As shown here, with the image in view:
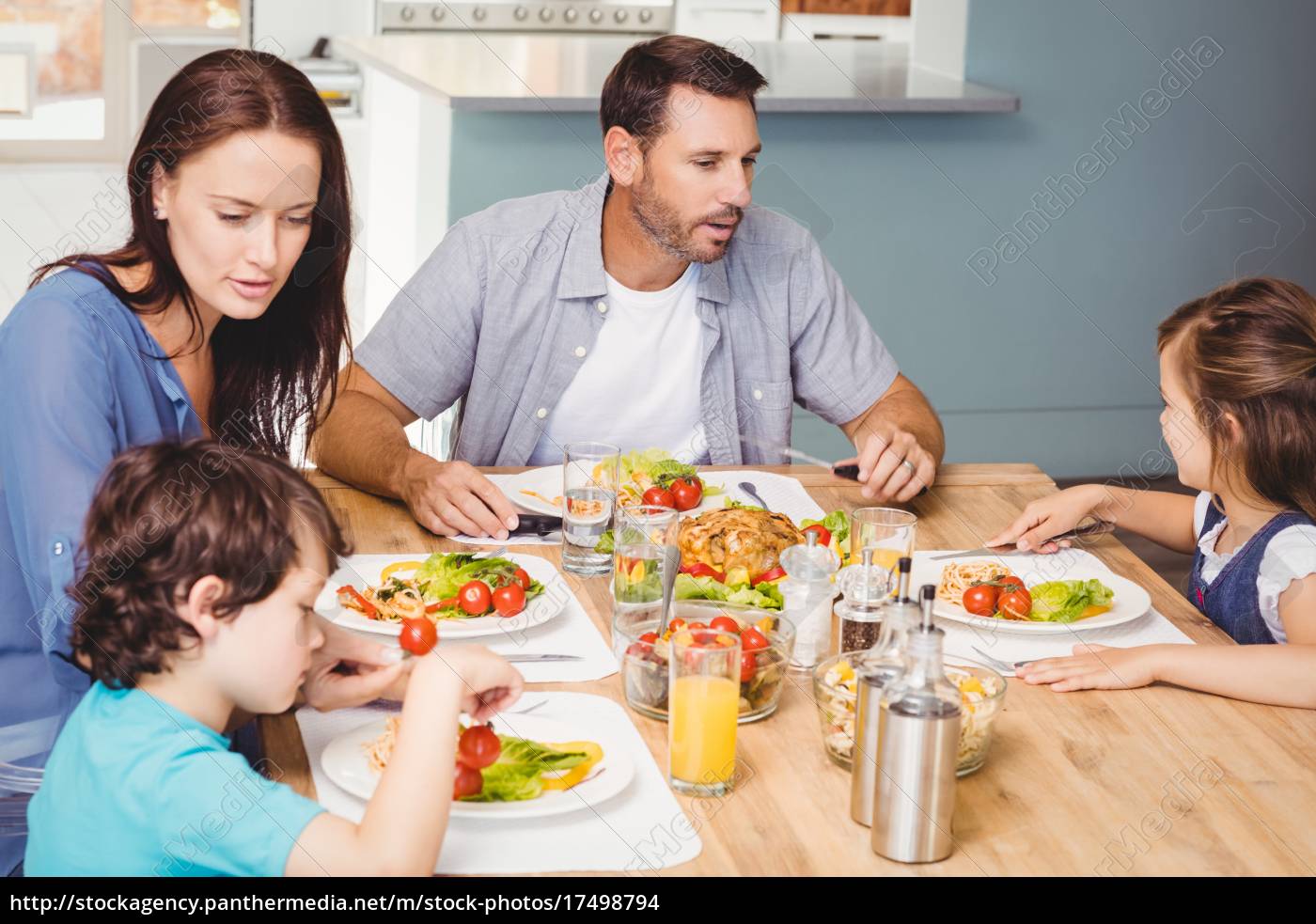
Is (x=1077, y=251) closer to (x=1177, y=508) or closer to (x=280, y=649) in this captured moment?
(x=1177, y=508)

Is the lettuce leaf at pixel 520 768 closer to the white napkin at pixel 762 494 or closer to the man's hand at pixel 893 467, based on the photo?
the white napkin at pixel 762 494

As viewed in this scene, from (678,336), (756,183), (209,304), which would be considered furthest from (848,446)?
(209,304)

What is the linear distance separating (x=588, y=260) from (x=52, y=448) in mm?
1051

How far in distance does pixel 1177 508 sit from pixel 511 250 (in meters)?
1.02

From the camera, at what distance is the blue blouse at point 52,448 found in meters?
1.33

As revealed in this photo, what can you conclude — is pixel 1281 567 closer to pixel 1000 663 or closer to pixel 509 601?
pixel 1000 663

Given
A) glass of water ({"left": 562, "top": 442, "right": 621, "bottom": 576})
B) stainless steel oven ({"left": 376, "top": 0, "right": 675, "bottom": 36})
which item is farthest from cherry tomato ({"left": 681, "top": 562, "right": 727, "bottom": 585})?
stainless steel oven ({"left": 376, "top": 0, "right": 675, "bottom": 36})

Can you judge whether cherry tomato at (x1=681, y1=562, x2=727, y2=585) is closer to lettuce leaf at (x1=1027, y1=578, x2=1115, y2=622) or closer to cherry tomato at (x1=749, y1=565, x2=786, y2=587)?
cherry tomato at (x1=749, y1=565, x2=786, y2=587)

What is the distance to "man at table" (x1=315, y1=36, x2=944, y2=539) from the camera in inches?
84.5

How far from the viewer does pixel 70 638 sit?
1.19 m

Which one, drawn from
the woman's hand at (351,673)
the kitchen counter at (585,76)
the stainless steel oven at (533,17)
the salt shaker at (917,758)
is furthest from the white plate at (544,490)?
the stainless steel oven at (533,17)

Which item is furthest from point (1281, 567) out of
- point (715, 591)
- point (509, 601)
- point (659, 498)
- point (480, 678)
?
point (480, 678)

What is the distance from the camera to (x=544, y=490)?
6.37 ft

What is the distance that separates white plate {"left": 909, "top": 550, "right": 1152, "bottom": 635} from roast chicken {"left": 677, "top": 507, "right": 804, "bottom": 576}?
16cm
